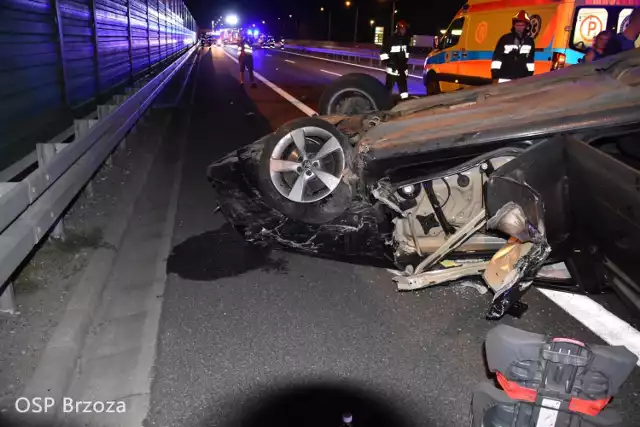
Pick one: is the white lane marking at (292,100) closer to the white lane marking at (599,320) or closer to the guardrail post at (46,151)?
the guardrail post at (46,151)

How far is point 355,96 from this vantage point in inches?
230

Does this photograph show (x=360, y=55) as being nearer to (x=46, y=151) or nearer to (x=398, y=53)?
(x=398, y=53)

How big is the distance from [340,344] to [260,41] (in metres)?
64.6

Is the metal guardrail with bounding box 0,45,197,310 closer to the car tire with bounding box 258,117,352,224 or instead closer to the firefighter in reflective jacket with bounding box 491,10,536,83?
the car tire with bounding box 258,117,352,224

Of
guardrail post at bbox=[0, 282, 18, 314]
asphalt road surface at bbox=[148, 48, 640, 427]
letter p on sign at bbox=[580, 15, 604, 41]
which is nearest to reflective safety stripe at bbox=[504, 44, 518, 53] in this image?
letter p on sign at bbox=[580, 15, 604, 41]

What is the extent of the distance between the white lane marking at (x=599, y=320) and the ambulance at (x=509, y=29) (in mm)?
6348

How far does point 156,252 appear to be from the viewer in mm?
4664

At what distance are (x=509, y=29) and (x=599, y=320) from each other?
8.12 metres

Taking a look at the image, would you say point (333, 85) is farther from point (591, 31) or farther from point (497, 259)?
point (591, 31)

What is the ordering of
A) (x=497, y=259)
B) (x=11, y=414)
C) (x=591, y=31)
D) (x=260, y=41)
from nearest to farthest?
(x=11, y=414), (x=497, y=259), (x=591, y=31), (x=260, y=41)

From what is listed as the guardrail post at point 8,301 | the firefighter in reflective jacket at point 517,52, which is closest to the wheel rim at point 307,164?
the guardrail post at point 8,301

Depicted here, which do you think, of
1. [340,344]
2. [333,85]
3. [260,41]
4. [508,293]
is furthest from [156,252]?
[260,41]

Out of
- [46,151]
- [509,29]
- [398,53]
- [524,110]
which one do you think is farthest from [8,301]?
[509,29]

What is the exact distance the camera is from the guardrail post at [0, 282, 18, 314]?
125 inches
